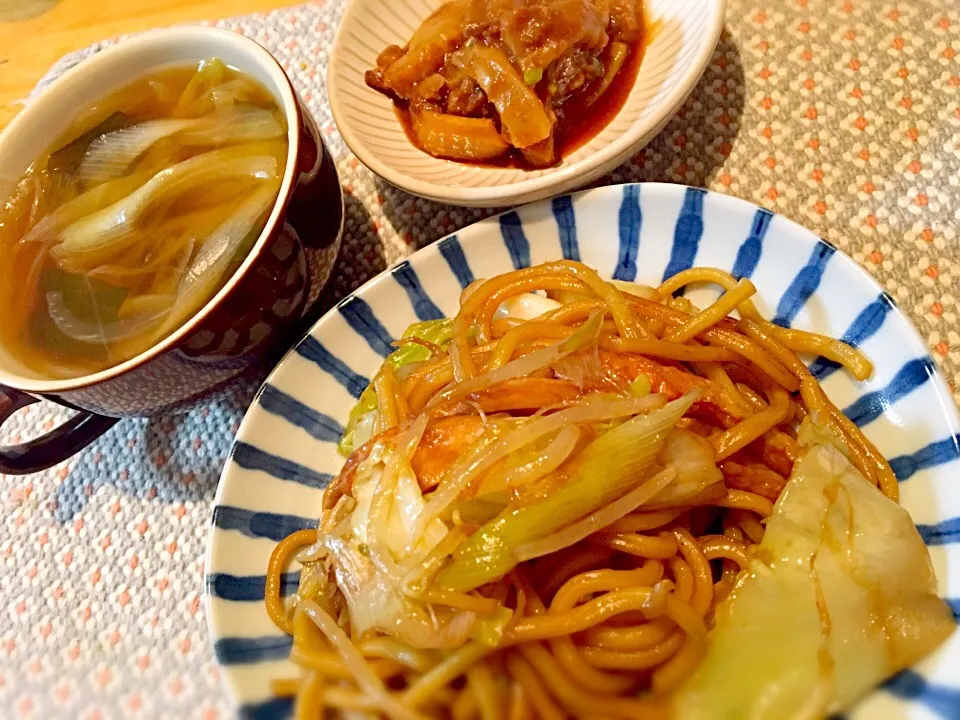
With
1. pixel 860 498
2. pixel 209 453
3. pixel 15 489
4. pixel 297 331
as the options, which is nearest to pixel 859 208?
pixel 860 498

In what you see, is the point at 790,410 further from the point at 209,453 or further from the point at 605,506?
the point at 209,453

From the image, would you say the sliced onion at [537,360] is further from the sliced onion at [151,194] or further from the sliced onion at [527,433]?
the sliced onion at [151,194]

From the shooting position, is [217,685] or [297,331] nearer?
[217,685]

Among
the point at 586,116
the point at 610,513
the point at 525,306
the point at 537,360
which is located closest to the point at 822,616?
the point at 610,513

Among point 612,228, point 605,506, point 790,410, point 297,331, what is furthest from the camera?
point 297,331

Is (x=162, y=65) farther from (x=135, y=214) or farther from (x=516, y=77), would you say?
(x=516, y=77)

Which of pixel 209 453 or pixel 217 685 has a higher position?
pixel 209 453
